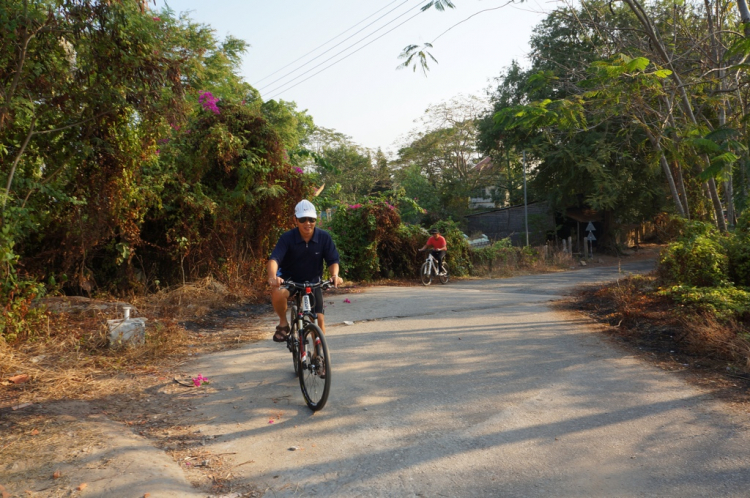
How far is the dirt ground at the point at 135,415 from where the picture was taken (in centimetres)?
368

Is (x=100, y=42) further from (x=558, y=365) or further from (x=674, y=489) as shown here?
(x=674, y=489)

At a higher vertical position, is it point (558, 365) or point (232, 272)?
point (232, 272)

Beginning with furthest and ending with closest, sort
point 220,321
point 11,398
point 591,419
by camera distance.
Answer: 1. point 220,321
2. point 11,398
3. point 591,419

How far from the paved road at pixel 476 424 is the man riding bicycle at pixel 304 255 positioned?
1005 millimetres

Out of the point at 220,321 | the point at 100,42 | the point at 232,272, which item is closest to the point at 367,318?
the point at 220,321

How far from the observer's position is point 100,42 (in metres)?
7.29

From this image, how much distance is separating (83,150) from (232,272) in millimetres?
4970

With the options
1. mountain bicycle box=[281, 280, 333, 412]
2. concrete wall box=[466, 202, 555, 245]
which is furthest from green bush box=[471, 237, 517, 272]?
mountain bicycle box=[281, 280, 333, 412]

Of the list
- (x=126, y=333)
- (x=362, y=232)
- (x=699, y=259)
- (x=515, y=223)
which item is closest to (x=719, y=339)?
(x=699, y=259)

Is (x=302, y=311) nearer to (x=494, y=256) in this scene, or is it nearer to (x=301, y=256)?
(x=301, y=256)

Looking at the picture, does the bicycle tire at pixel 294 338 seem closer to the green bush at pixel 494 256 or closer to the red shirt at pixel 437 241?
the red shirt at pixel 437 241

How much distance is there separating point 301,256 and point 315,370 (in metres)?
1.35

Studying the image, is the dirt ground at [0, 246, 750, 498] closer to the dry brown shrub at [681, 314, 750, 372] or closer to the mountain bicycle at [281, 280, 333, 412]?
the dry brown shrub at [681, 314, 750, 372]

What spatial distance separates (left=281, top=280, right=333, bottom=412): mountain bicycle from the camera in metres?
Result: 5.01
